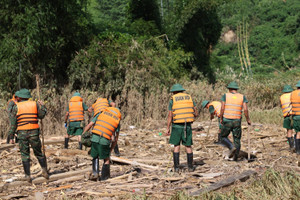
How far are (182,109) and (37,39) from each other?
10.2m

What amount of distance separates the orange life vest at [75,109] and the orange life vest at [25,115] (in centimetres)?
363

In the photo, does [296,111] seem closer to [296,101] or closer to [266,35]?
[296,101]

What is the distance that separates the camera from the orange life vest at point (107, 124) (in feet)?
23.8

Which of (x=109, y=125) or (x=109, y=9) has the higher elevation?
(x=109, y=9)

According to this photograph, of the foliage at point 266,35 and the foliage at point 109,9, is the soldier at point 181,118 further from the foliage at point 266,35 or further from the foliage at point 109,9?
the foliage at point 266,35

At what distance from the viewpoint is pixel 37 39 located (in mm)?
15938

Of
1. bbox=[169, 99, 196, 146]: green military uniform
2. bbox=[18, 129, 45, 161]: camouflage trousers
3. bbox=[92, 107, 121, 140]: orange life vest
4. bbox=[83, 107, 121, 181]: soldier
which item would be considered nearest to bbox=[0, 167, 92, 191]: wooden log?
bbox=[18, 129, 45, 161]: camouflage trousers

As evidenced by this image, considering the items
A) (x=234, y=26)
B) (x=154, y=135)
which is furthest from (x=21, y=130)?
(x=234, y=26)

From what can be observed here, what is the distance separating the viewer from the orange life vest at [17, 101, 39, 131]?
7293 millimetres

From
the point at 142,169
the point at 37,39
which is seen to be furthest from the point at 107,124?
the point at 37,39

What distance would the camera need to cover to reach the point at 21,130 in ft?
24.0

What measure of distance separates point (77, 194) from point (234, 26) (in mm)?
65962

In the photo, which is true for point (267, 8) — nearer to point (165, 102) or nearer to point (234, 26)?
point (234, 26)

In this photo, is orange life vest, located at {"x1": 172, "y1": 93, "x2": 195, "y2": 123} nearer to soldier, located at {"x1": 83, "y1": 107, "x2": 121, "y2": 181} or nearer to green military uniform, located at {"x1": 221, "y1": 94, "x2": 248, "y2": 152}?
green military uniform, located at {"x1": 221, "y1": 94, "x2": 248, "y2": 152}
